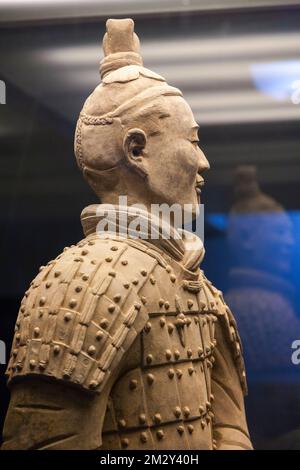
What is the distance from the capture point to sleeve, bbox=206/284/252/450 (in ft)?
14.3

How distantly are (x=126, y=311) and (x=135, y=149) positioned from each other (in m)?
0.66

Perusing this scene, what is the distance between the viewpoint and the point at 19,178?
223 inches

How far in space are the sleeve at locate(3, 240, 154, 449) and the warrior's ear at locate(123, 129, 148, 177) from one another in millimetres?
410

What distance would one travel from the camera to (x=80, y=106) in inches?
220

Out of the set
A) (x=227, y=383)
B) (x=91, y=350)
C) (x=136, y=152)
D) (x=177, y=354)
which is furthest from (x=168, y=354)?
(x=136, y=152)

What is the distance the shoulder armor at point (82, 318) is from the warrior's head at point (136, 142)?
31 cm

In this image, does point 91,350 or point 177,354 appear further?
point 177,354

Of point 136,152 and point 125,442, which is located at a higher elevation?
point 136,152

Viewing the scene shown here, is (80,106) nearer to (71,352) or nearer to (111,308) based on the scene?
(111,308)

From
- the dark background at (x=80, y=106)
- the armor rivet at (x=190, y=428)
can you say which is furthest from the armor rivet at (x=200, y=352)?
the dark background at (x=80, y=106)

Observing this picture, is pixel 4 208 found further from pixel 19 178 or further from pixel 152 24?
pixel 152 24

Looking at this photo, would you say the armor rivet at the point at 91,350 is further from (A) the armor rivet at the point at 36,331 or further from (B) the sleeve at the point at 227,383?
(B) the sleeve at the point at 227,383
